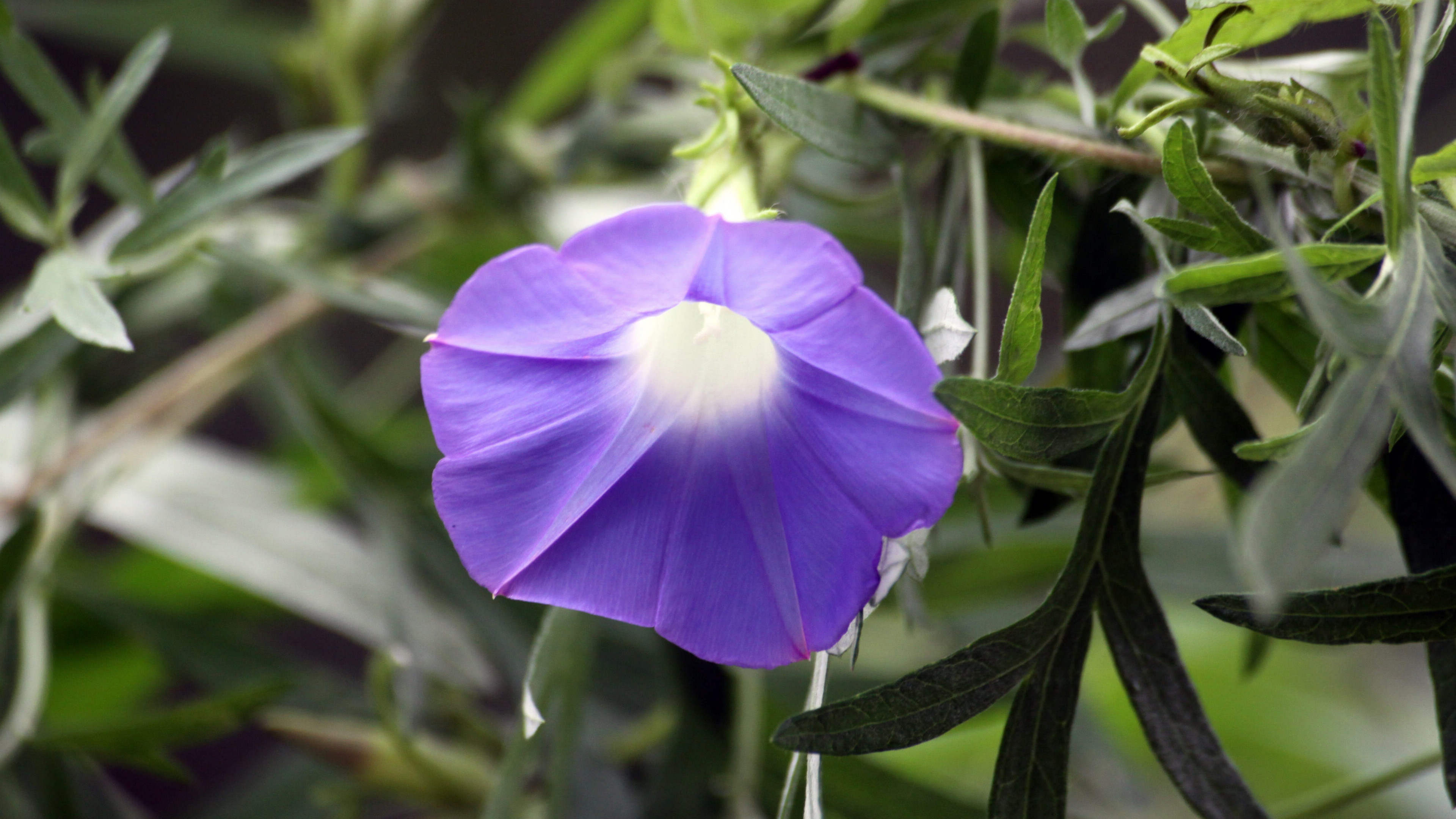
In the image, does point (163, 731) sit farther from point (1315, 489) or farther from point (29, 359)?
point (1315, 489)

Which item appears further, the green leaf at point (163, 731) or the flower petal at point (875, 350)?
the green leaf at point (163, 731)

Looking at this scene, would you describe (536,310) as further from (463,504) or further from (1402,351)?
(1402,351)

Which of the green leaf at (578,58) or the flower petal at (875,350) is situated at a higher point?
the green leaf at (578,58)

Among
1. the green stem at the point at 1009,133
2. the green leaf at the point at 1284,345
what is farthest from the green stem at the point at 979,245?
the green leaf at the point at 1284,345

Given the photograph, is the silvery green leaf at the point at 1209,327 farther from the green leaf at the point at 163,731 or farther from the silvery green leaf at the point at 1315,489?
the green leaf at the point at 163,731

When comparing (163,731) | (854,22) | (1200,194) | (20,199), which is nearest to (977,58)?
(854,22)

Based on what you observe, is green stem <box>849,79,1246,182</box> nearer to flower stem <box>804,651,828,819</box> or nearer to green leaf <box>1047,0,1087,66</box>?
green leaf <box>1047,0,1087,66</box>
